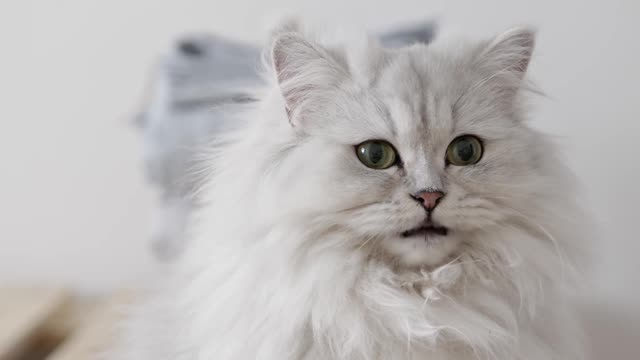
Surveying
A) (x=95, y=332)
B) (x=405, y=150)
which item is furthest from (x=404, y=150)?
(x=95, y=332)

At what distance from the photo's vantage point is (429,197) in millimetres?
1008

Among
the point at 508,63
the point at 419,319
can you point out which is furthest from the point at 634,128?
the point at 419,319

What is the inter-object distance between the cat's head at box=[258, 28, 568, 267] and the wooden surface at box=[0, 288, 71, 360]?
100 centimetres

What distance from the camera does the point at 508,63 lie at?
1.18 m

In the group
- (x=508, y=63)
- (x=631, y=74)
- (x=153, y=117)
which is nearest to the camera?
(x=508, y=63)

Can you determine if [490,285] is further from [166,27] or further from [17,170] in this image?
[17,170]

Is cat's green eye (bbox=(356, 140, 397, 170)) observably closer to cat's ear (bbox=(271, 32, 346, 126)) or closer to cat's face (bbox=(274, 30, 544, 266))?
cat's face (bbox=(274, 30, 544, 266))

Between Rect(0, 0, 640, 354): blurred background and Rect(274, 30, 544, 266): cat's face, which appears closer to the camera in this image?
Rect(274, 30, 544, 266): cat's face

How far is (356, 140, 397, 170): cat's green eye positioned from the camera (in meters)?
1.05

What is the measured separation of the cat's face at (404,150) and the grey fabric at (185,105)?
0.44 metres

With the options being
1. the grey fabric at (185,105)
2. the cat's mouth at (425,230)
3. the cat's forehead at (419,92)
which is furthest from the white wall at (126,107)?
the cat's mouth at (425,230)

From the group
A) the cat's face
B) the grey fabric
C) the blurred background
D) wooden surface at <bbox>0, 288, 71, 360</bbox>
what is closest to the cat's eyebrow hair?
the cat's face

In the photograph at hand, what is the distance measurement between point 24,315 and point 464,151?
1.30 meters

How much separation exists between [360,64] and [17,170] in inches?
54.6
